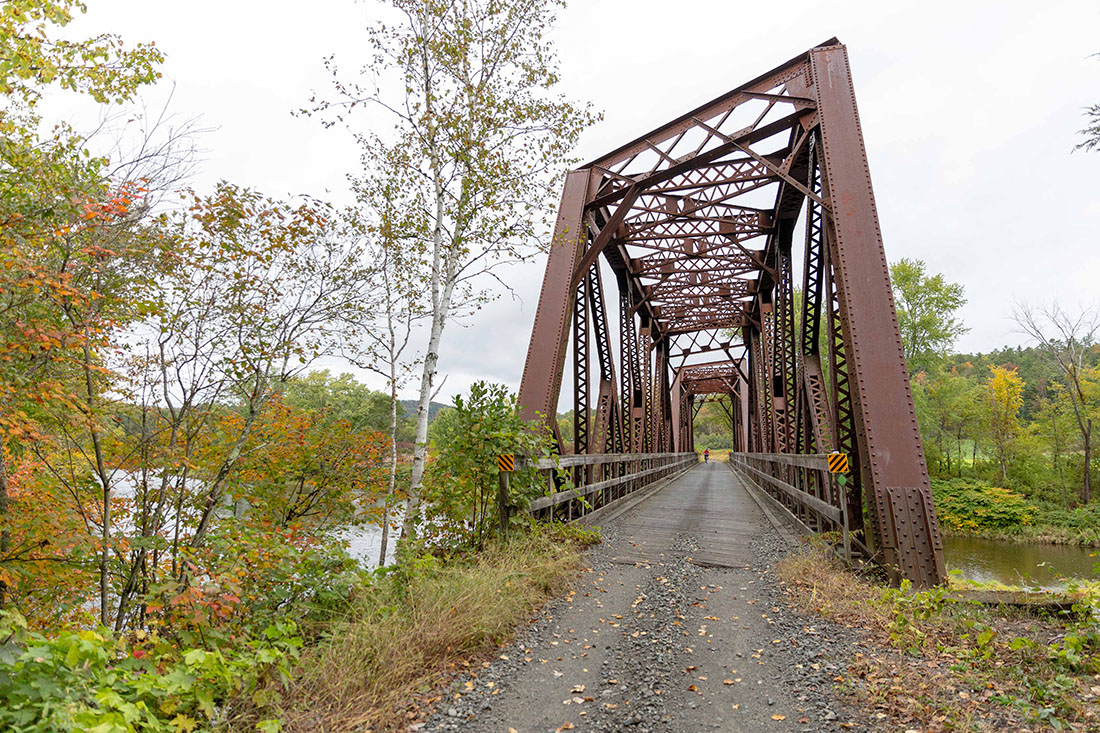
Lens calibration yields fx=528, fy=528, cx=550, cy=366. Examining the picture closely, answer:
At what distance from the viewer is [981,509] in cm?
2195

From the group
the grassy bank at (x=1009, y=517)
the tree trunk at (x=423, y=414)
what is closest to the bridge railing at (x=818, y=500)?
the tree trunk at (x=423, y=414)

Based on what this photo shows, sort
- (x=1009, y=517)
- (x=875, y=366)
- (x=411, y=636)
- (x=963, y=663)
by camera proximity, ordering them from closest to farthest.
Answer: (x=963, y=663) < (x=411, y=636) < (x=875, y=366) < (x=1009, y=517)

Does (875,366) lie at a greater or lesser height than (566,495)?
greater

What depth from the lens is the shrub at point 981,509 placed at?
70.2 feet

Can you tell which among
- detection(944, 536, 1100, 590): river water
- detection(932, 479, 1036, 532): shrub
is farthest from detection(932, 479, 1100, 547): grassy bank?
detection(944, 536, 1100, 590): river water

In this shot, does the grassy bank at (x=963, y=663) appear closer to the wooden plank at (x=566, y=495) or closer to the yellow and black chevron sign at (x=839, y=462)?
the yellow and black chevron sign at (x=839, y=462)

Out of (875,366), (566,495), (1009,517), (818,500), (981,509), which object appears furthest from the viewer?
(981,509)

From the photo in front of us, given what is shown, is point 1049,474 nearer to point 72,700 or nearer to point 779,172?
point 779,172

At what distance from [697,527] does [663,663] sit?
534 cm

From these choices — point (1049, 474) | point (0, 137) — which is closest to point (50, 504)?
point (0, 137)

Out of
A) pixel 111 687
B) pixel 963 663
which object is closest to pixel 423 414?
pixel 111 687

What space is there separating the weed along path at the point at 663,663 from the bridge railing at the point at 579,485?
112cm

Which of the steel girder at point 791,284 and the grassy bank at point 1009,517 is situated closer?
the steel girder at point 791,284

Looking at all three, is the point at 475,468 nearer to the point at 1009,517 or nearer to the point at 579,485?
the point at 579,485
